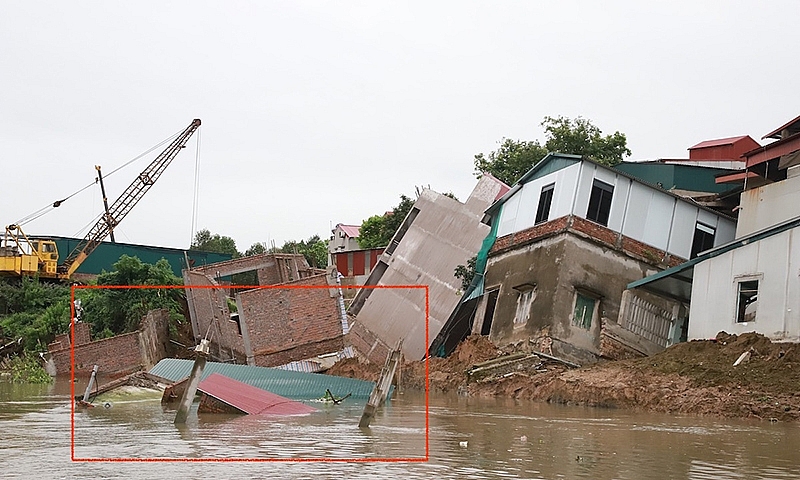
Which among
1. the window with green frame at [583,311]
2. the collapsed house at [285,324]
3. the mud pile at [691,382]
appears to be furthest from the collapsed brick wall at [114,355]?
the window with green frame at [583,311]

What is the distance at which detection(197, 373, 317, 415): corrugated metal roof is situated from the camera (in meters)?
19.0

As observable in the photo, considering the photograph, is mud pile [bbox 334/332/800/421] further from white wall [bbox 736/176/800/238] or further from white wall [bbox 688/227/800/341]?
white wall [bbox 736/176/800/238]

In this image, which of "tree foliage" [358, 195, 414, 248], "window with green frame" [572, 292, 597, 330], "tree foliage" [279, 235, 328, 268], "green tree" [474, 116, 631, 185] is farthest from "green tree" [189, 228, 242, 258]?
"window with green frame" [572, 292, 597, 330]

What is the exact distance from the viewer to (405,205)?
55094 millimetres

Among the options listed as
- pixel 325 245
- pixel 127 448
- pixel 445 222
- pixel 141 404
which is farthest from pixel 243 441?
pixel 325 245

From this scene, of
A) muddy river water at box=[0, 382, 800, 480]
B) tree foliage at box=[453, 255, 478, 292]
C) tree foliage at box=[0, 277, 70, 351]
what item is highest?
tree foliage at box=[453, 255, 478, 292]

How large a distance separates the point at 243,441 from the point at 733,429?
26.7ft

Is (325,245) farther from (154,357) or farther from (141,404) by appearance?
(141,404)

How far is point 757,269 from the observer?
67.3ft

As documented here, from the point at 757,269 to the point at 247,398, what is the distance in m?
11.4

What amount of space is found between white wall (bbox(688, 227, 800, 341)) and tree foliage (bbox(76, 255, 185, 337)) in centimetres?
2231

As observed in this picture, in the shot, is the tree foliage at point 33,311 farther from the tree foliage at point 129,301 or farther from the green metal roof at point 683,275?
the green metal roof at point 683,275

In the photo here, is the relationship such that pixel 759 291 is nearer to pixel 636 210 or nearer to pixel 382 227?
pixel 636 210

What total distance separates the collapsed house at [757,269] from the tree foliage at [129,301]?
67.5 feet
